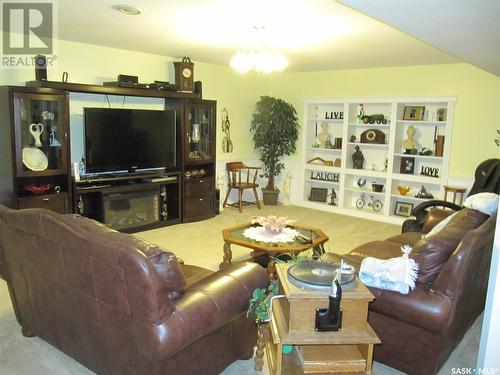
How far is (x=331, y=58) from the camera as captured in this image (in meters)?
5.33

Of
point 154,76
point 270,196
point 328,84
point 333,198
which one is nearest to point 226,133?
point 270,196

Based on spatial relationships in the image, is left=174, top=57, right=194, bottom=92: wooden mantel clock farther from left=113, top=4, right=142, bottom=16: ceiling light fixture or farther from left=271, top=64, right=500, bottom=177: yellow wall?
left=271, top=64, right=500, bottom=177: yellow wall

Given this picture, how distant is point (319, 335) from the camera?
→ 1746 millimetres

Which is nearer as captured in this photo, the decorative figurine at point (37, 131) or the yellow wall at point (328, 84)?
the decorative figurine at point (37, 131)

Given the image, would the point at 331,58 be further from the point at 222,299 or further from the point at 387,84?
the point at 222,299

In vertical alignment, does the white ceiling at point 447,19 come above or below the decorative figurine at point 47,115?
above

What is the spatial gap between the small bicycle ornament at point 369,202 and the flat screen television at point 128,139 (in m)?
3.13

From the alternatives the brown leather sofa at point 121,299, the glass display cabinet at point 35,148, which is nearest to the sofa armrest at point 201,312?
the brown leather sofa at point 121,299

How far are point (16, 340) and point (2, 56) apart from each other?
308 centimetres

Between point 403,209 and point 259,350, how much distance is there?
15.0 feet

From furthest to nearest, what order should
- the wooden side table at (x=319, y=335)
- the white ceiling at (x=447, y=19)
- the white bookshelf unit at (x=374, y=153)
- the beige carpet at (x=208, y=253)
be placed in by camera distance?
the white bookshelf unit at (x=374, y=153), the beige carpet at (x=208, y=253), the white ceiling at (x=447, y=19), the wooden side table at (x=319, y=335)

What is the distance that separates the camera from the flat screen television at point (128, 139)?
4770 mm

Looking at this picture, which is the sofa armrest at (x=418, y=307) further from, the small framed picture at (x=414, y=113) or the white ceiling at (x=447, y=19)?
the small framed picture at (x=414, y=113)

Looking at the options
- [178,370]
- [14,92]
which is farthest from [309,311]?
[14,92]
